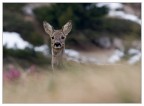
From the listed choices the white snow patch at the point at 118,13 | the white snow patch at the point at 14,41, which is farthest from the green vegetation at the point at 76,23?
the white snow patch at the point at 118,13

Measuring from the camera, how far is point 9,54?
56.4 ft

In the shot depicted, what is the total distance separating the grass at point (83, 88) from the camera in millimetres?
→ 6850

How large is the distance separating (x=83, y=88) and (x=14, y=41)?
1104 centimetres

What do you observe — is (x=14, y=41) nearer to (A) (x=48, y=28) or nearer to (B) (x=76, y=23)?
(B) (x=76, y=23)

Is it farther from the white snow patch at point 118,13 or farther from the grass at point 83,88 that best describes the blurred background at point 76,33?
the grass at point 83,88

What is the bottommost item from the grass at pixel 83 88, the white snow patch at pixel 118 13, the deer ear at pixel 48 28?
the grass at pixel 83 88

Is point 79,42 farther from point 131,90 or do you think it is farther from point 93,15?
point 131,90

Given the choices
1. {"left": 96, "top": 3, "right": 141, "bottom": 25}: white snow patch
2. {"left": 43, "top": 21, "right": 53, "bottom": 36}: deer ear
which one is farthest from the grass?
{"left": 96, "top": 3, "right": 141, "bottom": 25}: white snow patch

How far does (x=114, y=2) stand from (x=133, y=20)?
3.52ft

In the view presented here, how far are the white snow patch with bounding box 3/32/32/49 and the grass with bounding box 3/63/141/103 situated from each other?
9799 millimetres

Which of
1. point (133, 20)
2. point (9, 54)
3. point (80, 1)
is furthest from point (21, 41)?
point (133, 20)

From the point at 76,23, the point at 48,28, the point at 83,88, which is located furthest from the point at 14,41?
the point at 83,88

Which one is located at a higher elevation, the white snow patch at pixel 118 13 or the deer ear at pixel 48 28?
the white snow patch at pixel 118 13

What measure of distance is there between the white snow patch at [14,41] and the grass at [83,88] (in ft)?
32.1
